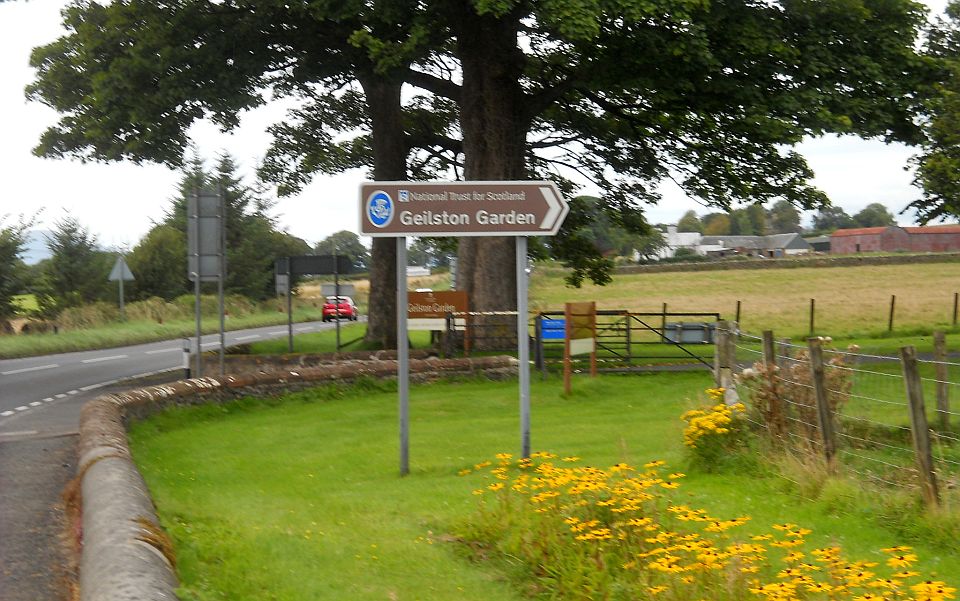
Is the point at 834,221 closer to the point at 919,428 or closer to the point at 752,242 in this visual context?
the point at 752,242

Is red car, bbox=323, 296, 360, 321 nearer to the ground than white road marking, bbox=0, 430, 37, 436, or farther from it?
farther from it

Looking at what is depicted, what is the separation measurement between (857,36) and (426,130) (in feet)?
40.1

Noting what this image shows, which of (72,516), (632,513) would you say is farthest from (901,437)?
(72,516)

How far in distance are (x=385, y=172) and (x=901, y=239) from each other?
8698 cm

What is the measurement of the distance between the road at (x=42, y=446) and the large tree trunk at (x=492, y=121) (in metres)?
7.36

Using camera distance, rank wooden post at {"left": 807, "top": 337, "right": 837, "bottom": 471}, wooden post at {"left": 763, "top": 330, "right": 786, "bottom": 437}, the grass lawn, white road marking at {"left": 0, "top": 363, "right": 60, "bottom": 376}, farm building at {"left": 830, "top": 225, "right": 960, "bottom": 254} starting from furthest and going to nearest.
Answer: farm building at {"left": 830, "top": 225, "right": 960, "bottom": 254}
white road marking at {"left": 0, "top": 363, "right": 60, "bottom": 376}
wooden post at {"left": 763, "top": 330, "right": 786, "bottom": 437}
wooden post at {"left": 807, "top": 337, "right": 837, "bottom": 471}
the grass lawn

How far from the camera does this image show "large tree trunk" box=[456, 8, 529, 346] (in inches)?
986

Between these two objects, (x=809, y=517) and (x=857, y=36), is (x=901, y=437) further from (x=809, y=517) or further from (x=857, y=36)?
(x=857, y=36)

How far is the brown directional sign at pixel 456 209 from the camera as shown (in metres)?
11.7

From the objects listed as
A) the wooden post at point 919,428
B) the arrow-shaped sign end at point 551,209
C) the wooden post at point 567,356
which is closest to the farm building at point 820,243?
the wooden post at point 567,356

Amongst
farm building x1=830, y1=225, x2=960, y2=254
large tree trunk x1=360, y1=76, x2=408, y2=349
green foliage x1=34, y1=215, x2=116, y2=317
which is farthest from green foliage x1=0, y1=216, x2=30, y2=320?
farm building x1=830, y1=225, x2=960, y2=254

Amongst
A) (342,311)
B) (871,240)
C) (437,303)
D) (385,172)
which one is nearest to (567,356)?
(437,303)

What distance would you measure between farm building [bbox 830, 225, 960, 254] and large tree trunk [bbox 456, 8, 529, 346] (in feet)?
237

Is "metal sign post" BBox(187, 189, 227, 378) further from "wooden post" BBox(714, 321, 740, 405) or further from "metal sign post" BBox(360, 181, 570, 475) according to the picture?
"wooden post" BBox(714, 321, 740, 405)
